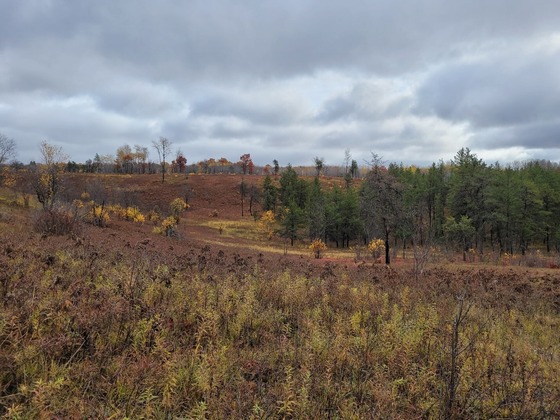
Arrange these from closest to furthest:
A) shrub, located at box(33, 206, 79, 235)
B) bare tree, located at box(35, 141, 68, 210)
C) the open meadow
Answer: the open meadow, shrub, located at box(33, 206, 79, 235), bare tree, located at box(35, 141, 68, 210)

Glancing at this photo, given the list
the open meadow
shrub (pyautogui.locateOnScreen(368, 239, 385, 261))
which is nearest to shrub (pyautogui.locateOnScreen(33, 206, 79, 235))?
the open meadow

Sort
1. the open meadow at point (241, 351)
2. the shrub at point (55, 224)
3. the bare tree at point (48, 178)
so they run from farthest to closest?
the bare tree at point (48, 178), the shrub at point (55, 224), the open meadow at point (241, 351)

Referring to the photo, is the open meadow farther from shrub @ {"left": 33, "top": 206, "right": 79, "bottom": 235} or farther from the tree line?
the tree line

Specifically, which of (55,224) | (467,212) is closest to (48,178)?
(55,224)

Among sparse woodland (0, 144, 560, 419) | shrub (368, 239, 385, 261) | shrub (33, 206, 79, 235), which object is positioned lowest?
shrub (368, 239, 385, 261)

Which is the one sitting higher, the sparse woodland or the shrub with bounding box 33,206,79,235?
the shrub with bounding box 33,206,79,235

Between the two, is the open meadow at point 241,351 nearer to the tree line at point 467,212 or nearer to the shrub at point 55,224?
the shrub at point 55,224

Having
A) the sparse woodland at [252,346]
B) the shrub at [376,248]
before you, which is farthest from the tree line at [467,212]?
the sparse woodland at [252,346]

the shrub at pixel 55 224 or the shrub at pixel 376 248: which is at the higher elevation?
the shrub at pixel 55 224

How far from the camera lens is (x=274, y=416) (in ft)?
12.6

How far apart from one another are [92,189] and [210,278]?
5560 centimetres

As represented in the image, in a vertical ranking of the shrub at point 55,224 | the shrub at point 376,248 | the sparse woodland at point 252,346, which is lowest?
the shrub at point 376,248

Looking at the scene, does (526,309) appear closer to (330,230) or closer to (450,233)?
(450,233)

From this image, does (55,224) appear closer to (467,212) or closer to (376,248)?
(376,248)
